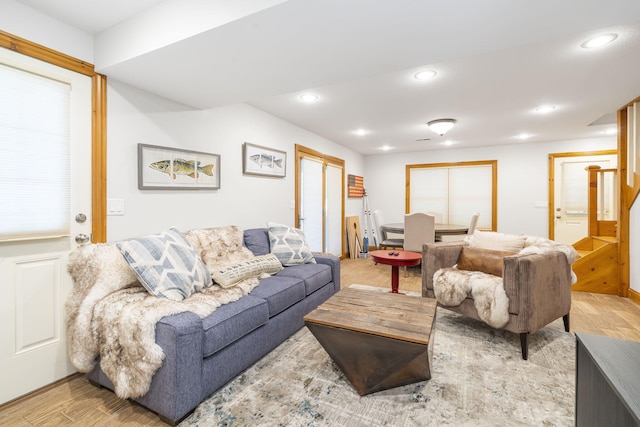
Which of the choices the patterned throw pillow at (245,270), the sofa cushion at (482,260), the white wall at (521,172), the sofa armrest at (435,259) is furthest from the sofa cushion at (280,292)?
the white wall at (521,172)

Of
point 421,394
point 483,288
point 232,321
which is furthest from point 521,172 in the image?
point 232,321

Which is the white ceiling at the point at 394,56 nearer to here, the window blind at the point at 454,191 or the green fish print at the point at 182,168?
the green fish print at the point at 182,168

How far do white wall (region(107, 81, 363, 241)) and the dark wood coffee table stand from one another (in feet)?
5.26

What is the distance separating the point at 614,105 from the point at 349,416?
4484 mm

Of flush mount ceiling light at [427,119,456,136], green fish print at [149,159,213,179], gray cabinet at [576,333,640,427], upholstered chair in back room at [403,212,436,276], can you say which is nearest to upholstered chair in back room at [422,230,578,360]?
gray cabinet at [576,333,640,427]

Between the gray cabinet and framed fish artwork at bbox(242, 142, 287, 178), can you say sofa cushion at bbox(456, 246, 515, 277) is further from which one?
framed fish artwork at bbox(242, 142, 287, 178)

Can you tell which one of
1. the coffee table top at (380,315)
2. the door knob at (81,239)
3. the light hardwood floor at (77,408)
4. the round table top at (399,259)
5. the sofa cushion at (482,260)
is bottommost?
the light hardwood floor at (77,408)

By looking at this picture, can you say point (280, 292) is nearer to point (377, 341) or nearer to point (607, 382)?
point (377, 341)

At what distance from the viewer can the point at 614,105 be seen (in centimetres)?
352

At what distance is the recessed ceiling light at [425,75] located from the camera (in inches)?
103

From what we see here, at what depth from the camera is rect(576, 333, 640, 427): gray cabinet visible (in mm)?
750

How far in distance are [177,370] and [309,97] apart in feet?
9.08

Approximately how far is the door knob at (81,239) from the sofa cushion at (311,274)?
145 centimetres

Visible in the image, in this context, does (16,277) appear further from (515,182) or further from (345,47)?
(515,182)
